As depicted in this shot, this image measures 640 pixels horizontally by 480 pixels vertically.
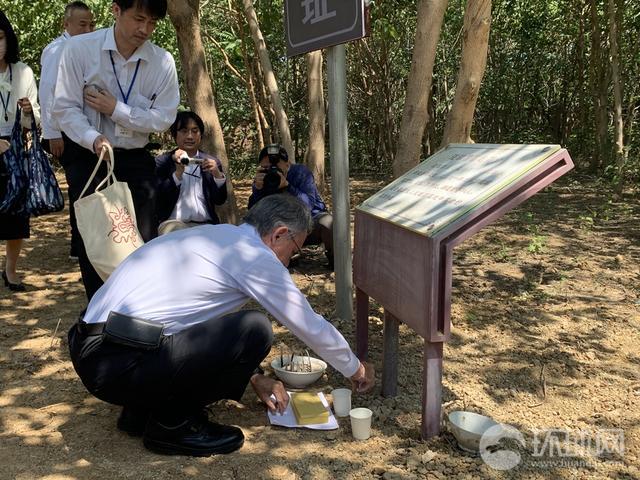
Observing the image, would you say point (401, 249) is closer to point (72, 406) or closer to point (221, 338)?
point (221, 338)

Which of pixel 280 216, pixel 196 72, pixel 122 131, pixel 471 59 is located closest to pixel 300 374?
pixel 280 216

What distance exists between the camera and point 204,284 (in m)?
2.24

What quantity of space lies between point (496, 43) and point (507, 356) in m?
11.2

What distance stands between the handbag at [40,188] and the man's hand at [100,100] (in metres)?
1.15

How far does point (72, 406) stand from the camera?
9.48 feet

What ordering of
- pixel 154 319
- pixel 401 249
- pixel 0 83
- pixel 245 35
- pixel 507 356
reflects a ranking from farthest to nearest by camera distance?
pixel 245 35 < pixel 0 83 < pixel 507 356 < pixel 401 249 < pixel 154 319

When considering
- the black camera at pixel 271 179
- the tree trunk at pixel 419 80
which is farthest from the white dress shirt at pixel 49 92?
the tree trunk at pixel 419 80

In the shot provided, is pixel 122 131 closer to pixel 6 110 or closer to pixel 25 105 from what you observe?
pixel 25 105

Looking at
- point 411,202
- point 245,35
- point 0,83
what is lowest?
point 411,202

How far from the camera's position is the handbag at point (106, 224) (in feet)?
9.16

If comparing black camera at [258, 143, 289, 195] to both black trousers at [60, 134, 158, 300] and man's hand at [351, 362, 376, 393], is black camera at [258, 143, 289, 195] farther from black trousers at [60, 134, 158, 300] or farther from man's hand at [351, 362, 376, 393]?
man's hand at [351, 362, 376, 393]

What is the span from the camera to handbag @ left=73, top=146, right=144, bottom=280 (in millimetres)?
2791

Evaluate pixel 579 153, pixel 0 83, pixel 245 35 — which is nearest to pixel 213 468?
pixel 0 83

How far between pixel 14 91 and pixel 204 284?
2.65 metres
